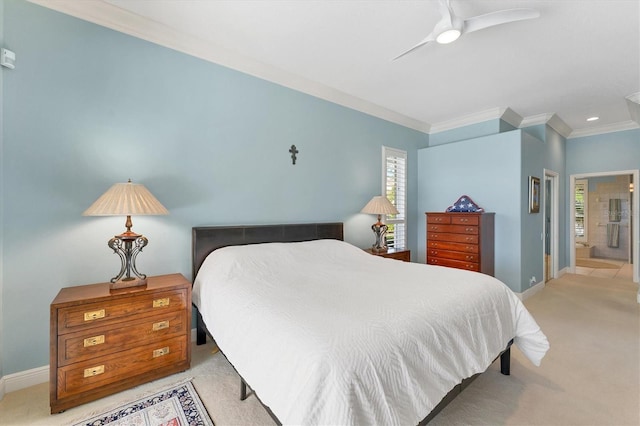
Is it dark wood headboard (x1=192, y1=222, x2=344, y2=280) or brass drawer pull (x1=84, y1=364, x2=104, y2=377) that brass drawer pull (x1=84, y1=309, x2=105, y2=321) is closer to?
brass drawer pull (x1=84, y1=364, x2=104, y2=377)

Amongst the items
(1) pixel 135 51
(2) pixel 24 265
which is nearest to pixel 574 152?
(1) pixel 135 51

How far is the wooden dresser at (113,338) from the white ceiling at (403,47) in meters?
2.15

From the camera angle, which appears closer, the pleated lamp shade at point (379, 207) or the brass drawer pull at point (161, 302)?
the brass drawer pull at point (161, 302)

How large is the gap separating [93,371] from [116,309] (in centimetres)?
40

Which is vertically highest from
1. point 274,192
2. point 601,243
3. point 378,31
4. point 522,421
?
point 378,31

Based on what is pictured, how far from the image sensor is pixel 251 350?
57.0 inches

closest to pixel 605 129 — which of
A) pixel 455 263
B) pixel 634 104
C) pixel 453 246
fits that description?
pixel 634 104

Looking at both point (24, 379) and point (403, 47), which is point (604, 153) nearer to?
point (403, 47)

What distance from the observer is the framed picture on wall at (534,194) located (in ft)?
13.8

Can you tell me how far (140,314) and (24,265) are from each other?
894mm

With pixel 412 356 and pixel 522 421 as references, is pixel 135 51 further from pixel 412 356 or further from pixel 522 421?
pixel 522 421

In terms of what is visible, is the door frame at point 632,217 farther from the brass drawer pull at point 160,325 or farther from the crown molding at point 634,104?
the brass drawer pull at point 160,325

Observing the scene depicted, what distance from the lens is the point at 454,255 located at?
4090 millimetres

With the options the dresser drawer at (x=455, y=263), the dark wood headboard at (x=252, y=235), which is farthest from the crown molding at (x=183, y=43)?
the dresser drawer at (x=455, y=263)
